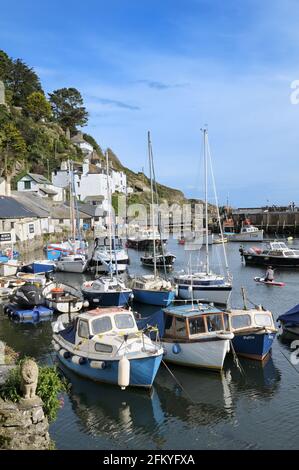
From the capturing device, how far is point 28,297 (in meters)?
31.8

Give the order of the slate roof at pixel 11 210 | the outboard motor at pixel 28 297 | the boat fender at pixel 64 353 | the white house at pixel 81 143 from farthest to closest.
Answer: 1. the white house at pixel 81 143
2. the slate roof at pixel 11 210
3. the outboard motor at pixel 28 297
4. the boat fender at pixel 64 353

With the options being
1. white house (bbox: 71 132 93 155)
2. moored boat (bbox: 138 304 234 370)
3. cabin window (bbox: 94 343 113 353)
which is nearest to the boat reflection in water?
moored boat (bbox: 138 304 234 370)

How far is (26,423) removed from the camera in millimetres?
11844

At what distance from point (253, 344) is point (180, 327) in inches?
146

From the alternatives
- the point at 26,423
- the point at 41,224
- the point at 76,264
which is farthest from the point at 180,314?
the point at 41,224

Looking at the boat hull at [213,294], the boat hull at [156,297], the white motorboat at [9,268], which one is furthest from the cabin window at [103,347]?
the white motorboat at [9,268]

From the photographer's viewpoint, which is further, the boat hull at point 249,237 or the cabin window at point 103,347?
the boat hull at point 249,237

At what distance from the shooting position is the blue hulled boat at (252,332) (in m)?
22.7

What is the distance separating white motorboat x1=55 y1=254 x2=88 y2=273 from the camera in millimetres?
55250

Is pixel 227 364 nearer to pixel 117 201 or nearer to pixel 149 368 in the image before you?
pixel 149 368

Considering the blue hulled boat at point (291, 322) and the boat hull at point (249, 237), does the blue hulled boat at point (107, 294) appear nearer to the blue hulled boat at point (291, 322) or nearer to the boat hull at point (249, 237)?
the blue hulled boat at point (291, 322)

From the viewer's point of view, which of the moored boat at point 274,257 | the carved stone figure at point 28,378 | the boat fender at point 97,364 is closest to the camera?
the carved stone figure at point 28,378

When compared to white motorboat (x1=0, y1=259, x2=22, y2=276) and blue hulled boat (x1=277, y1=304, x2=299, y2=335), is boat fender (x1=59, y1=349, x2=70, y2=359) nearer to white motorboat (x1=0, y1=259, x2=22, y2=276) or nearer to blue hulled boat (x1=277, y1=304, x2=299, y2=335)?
blue hulled boat (x1=277, y1=304, x2=299, y2=335)

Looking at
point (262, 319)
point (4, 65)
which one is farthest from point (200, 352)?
point (4, 65)
